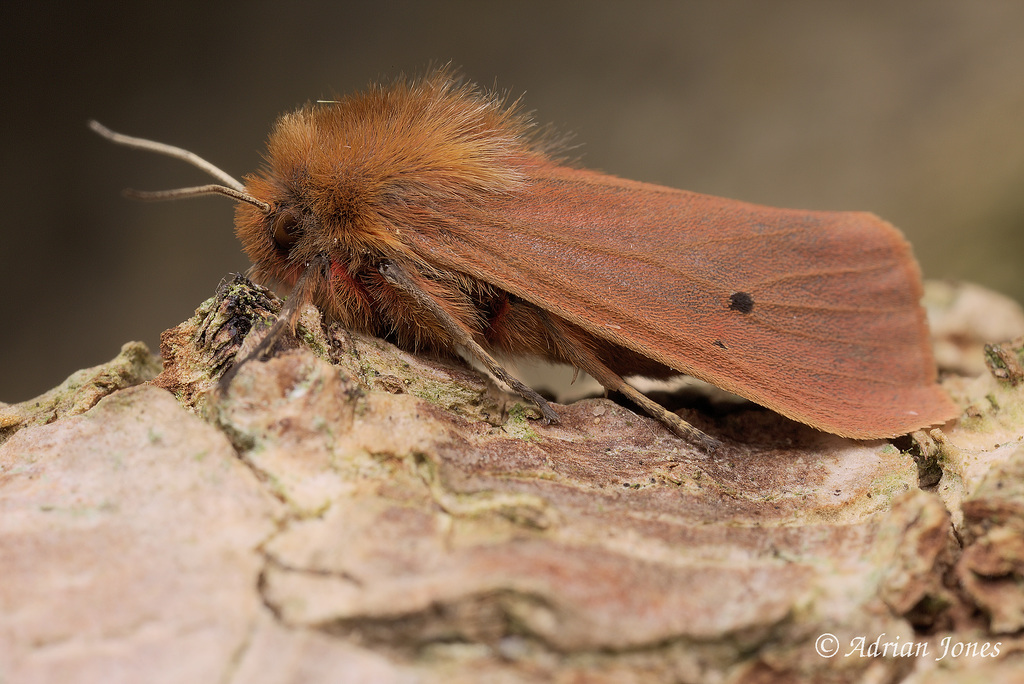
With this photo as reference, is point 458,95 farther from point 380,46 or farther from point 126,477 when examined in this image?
point 380,46

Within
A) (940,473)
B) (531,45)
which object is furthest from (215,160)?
(940,473)

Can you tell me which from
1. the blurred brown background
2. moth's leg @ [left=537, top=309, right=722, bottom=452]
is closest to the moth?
moth's leg @ [left=537, top=309, right=722, bottom=452]

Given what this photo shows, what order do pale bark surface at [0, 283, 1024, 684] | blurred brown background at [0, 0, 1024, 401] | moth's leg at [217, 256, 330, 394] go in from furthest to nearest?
1. blurred brown background at [0, 0, 1024, 401]
2. moth's leg at [217, 256, 330, 394]
3. pale bark surface at [0, 283, 1024, 684]

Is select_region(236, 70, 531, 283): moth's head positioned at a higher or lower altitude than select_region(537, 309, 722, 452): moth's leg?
higher

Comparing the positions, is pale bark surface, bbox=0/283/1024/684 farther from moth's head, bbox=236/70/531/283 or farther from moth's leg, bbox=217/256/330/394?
moth's head, bbox=236/70/531/283

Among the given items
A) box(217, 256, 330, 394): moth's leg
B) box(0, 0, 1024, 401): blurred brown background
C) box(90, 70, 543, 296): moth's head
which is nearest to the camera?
box(217, 256, 330, 394): moth's leg

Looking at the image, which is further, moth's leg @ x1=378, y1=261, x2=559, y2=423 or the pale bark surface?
moth's leg @ x1=378, y1=261, x2=559, y2=423

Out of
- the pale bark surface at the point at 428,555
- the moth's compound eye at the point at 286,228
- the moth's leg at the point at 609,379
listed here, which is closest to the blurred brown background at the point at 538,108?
the moth's compound eye at the point at 286,228
